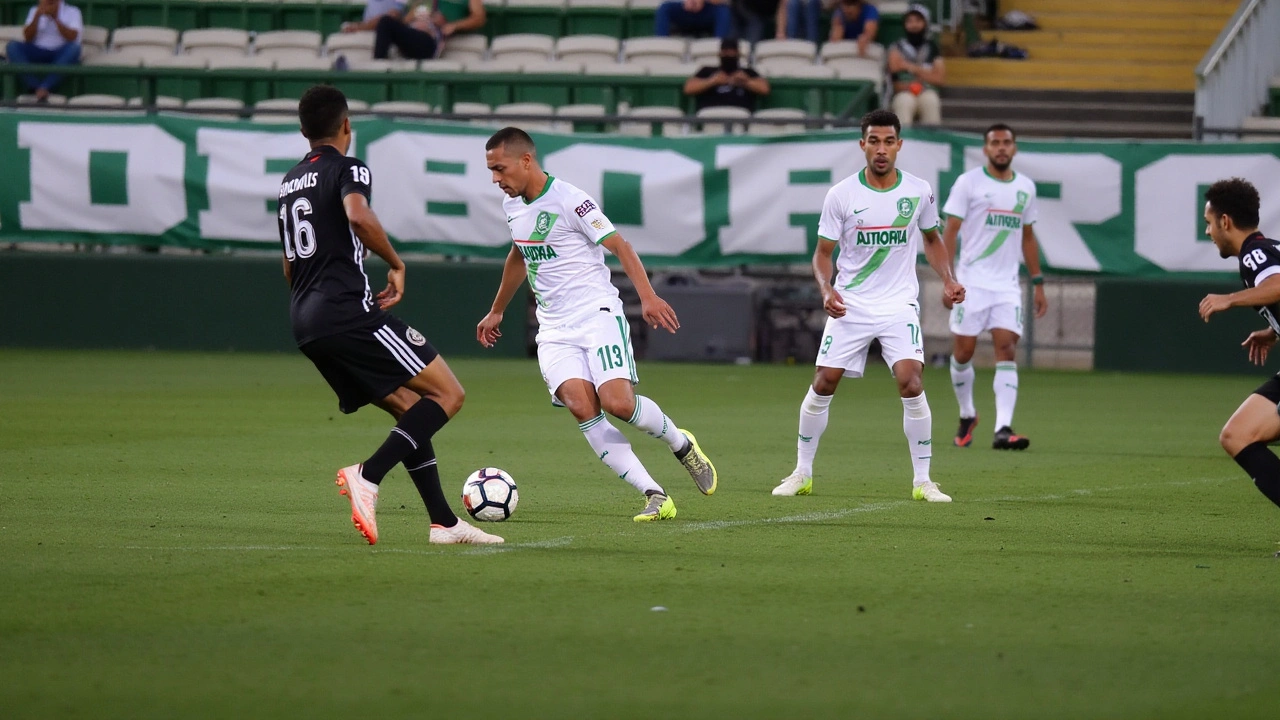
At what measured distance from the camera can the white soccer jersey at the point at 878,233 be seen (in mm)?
10047

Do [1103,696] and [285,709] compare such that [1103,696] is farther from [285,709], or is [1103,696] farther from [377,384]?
[377,384]

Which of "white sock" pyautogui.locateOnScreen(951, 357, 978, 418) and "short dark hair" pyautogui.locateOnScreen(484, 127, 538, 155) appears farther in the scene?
"white sock" pyautogui.locateOnScreen(951, 357, 978, 418)

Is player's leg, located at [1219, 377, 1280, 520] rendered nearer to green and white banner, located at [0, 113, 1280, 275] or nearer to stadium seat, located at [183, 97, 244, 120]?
green and white banner, located at [0, 113, 1280, 275]

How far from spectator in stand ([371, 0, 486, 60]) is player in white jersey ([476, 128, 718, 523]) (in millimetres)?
15308

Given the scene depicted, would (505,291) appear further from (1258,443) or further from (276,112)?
(276,112)

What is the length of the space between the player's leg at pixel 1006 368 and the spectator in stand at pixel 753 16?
35.9 feet

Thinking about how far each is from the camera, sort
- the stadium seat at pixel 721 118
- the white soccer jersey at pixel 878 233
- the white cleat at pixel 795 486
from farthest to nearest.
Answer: the stadium seat at pixel 721 118, the white soccer jersey at pixel 878 233, the white cleat at pixel 795 486

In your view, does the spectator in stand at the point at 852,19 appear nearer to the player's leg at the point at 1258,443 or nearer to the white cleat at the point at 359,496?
the player's leg at the point at 1258,443

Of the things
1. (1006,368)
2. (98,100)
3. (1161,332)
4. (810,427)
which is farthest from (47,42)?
(810,427)

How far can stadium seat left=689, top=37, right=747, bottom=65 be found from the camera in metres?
22.8

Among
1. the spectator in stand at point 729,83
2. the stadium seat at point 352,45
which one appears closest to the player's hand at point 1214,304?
the spectator in stand at point 729,83

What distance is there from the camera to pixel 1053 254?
19.6 m

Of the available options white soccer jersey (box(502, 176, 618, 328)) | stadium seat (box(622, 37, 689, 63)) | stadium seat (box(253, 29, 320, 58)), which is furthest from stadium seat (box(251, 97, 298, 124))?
white soccer jersey (box(502, 176, 618, 328))

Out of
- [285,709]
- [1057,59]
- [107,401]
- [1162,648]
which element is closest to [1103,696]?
[1162,648]
